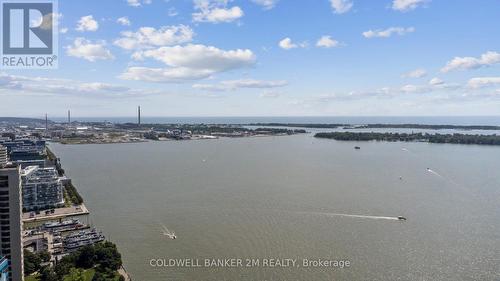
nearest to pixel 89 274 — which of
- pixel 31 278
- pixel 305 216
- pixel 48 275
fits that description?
pixel 48 275

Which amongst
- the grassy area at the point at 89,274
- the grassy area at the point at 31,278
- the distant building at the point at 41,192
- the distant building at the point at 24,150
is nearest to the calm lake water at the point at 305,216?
the grassy area at the point at 89,274

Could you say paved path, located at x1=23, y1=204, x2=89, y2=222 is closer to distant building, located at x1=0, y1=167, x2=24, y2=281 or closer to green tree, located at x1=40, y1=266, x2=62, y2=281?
green tree, located at x1=40, y1=266, x2=62, y2=281

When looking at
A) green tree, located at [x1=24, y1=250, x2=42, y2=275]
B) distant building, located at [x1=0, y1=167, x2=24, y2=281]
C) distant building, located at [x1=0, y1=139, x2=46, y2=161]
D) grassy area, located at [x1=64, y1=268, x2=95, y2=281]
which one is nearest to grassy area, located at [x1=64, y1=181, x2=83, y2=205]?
green tree, located at [x1=24, y1=250, x2=42, y2=275]

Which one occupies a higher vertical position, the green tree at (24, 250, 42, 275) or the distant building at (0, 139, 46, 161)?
the distant building at (0, 139, 46, 161)

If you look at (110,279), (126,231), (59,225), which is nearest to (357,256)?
(110,279)

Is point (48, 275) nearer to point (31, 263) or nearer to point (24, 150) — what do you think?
point (31, 263)

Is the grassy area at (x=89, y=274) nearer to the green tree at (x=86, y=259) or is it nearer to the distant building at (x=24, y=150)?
the green tree at (x=86, y=259)

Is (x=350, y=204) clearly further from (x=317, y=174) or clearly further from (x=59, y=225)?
(x=59, y=225)
